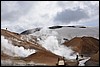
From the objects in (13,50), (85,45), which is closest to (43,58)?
(13,50)

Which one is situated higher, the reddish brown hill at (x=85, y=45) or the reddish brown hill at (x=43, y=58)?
the reddish brown hill at (x=85, y=45)

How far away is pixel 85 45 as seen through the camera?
54.6m

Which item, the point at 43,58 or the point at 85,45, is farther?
the point at 85,45

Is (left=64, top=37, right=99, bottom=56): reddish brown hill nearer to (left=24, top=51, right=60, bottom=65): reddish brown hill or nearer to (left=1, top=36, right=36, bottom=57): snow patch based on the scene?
(left=24, top=51, right=60, bottom=65): reddish brown hill

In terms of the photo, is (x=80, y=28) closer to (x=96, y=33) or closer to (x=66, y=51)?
(x=96, y=33)

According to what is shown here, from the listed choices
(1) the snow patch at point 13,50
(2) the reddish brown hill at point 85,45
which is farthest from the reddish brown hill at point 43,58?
(2) the reddish brown hill at point 85,45

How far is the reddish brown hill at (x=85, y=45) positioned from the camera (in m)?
54.1

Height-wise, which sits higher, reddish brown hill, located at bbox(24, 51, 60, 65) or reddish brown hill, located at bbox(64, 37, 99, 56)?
reddish brown hill, located at bbox(64, 37, 99, 56)

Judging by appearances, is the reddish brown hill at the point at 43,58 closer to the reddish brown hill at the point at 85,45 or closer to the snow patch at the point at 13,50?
the snow patch at the point at 13,50

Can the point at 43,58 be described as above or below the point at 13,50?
below

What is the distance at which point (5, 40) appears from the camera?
→ 43.9 meters

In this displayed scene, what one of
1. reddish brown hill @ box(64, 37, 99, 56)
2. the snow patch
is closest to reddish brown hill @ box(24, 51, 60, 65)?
the snow patch

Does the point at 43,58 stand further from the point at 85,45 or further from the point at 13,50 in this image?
the point at 85,45

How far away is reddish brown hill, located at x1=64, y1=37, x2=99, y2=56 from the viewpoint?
177ft
